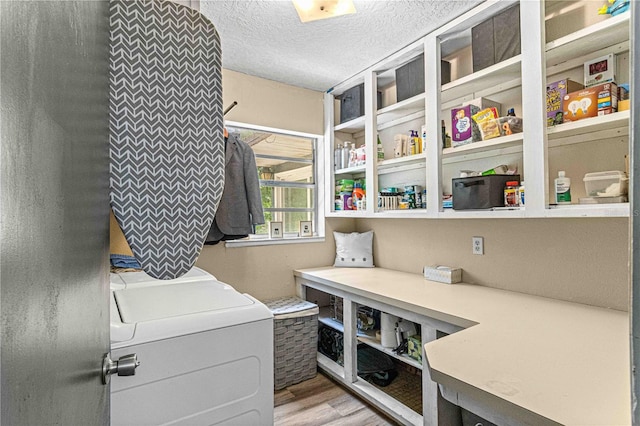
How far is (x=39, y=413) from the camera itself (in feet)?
0.93

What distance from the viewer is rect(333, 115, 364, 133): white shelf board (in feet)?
9.21

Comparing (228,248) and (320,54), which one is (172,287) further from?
(320,54)

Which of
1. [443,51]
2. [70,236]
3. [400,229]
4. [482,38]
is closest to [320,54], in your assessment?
[443,51]

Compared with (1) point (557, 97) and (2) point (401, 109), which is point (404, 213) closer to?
(2) point (401, 109)

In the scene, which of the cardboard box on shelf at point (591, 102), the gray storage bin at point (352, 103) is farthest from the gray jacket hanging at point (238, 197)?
the cardboard box on shelf at point (591, 102)

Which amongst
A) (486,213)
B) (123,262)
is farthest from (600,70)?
(123,262)

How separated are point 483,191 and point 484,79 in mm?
664

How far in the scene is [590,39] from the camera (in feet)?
4.98

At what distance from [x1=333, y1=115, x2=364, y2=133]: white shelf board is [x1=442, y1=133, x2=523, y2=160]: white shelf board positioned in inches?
35.1

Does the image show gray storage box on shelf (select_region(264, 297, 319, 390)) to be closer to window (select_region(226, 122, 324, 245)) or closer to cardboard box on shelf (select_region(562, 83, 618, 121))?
window (select_region(226, 122, 324, 245))

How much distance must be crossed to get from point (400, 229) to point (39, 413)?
2676mm

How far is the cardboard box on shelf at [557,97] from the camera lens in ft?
5.27

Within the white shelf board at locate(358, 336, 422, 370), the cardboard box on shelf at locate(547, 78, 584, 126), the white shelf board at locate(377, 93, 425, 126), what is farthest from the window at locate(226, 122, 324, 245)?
the cardboard box on shelf at locate(547, 78, 584, 126)

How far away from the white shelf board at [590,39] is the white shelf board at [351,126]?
137cm
